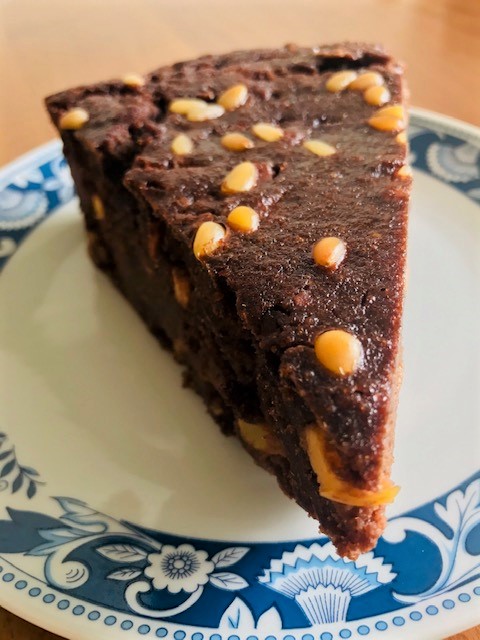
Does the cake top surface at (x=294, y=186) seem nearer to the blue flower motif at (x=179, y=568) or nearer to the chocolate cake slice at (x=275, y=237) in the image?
the chocolate cake slice at (x=275, y=237)

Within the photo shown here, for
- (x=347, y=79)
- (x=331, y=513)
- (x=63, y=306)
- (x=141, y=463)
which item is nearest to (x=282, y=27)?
(x=347, y=79)

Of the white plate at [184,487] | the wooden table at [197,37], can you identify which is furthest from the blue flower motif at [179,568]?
the wooden table at [197,37]

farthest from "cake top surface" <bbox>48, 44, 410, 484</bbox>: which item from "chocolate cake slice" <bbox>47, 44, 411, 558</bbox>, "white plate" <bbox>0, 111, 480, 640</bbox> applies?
A: "white plate" <bbox>0, 111, 480, 640</bbox>

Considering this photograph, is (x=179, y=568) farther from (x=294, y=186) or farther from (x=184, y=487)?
(x=294, y=186)

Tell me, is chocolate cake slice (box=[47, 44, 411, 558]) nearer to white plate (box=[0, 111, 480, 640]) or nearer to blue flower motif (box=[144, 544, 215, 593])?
white plate (box=[0, 111, 480, 640])

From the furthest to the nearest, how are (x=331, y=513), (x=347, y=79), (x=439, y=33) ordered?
(x=439, y=33) < (x=347, y=79) < (x=331, y=513)

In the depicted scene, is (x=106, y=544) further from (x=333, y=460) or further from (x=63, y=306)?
(x=63, y=306)
